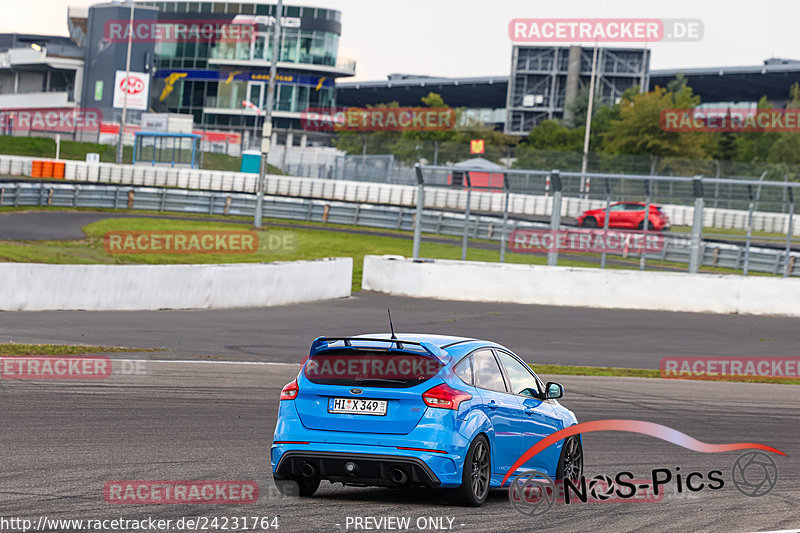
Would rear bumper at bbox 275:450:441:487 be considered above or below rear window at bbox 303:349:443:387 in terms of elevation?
below

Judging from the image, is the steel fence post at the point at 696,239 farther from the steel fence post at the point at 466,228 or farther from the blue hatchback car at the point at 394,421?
the blue hatchback car at the point at 394,421

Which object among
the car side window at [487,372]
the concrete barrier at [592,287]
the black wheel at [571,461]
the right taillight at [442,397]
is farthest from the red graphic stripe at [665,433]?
the concrete barrier at [592,287]

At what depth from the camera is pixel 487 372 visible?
7953 millimetres

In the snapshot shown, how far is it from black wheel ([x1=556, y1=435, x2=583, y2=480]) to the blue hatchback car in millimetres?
1004

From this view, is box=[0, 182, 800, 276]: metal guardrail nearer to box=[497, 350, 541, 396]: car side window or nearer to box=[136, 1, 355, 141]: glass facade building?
box=[497, 350, 541, 396]: car side window

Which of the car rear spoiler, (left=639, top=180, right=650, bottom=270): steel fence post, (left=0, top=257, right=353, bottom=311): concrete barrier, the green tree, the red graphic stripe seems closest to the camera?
the car rear spoiler

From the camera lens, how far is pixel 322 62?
91.6 metres

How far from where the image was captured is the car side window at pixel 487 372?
7781mm

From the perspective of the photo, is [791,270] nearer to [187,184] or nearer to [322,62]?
[187,184]

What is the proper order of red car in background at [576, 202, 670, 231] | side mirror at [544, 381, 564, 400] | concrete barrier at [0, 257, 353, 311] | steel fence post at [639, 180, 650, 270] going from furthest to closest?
1. red car in background at [576, 202, 670, 231]
2. steel fence post at [639, 180, 650, 270]
3. concrete barrier at [0, 257, 353, 311]
4. side mirror at [544, 381, 564, 400]

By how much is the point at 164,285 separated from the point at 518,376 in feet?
47.0

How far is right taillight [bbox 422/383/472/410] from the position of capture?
7129mm

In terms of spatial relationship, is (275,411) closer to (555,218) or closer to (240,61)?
(555,218)

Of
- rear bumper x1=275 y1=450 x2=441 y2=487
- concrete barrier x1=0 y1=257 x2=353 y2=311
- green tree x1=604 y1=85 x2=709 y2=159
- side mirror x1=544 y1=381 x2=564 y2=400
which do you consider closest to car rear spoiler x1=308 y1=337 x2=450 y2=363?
rear bumper x1=275 y1=450 x2=441 y2=487
